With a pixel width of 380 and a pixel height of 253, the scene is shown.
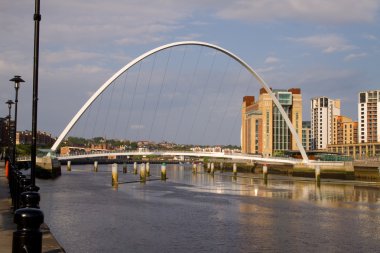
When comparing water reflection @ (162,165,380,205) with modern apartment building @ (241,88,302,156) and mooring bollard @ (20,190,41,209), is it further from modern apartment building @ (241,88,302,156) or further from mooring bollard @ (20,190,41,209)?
modern apartment building @ (241,88,302,156)

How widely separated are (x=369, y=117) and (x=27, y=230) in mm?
180368

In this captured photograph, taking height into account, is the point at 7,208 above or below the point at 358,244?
above

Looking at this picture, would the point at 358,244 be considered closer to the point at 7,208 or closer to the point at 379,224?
the point at 379,224

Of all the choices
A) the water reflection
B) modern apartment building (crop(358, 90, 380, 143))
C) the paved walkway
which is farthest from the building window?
the paved walkway

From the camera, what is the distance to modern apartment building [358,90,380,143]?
17075 centimetres

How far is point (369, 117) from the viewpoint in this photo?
17438 cm

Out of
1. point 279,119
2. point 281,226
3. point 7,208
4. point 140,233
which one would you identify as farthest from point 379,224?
point 279,119

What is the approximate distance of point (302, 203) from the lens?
3300 cm

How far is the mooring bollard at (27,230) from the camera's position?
684cm

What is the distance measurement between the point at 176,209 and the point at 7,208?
40.2 ft

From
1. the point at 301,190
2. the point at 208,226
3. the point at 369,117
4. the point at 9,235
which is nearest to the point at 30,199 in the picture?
the point at 9,235

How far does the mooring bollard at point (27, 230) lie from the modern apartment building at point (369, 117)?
565 feet

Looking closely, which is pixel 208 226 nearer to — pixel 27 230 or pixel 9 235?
pixel 9 235

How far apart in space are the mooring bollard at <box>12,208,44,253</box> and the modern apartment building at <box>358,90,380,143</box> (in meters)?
172
